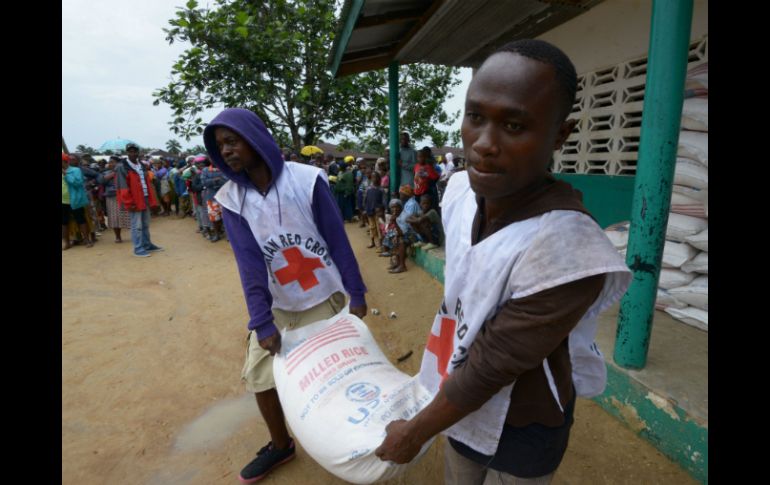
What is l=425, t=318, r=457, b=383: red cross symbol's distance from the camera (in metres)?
1.08

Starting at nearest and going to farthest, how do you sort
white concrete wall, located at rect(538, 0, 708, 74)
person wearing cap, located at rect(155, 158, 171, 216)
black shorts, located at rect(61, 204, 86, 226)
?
white concrete wall, located at rect(538, 0, 708, 74)
black shorts, located at rect(61, 204, 86, 226)
person wearing cap, located at rect(155, 158, 171, 216)

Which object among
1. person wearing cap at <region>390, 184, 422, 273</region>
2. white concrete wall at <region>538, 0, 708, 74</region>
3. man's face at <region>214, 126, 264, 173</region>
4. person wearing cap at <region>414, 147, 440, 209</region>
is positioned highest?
white concrete wall at <region>538, 0, 708, 74</region>

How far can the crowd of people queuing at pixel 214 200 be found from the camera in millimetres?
5586

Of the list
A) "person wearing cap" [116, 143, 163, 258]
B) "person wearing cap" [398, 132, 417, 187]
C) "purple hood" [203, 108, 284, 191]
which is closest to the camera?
A: "purple hood" [203, 108, 284, 191]

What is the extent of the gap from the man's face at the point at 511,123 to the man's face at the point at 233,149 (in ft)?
3.84

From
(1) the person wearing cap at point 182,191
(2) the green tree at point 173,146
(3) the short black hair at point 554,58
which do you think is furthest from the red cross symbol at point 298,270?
(2) the green tree at point 173,146

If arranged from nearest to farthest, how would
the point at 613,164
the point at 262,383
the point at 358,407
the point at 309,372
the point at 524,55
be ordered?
the point at 524,55 → the point at 358,407 → the point at 309,372 → the point at 262,383 → the point at 613,164

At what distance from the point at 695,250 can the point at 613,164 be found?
1.29 meters

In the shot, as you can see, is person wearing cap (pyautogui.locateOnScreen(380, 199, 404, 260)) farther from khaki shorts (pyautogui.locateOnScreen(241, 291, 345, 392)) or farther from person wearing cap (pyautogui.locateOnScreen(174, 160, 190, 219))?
person wearing cap (pyautogui.locateOnScreen(174, 160, 190, 219))

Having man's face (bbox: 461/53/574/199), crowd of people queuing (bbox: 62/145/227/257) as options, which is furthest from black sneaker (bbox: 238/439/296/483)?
crowd of people queuing (bbox: 62/145/227/257)

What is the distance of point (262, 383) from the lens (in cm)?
182

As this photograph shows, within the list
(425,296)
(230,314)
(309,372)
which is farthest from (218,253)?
(309,372)

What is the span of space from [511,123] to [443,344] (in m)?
0.64

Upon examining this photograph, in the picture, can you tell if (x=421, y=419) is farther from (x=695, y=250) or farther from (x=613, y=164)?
(x=613, y=164)
